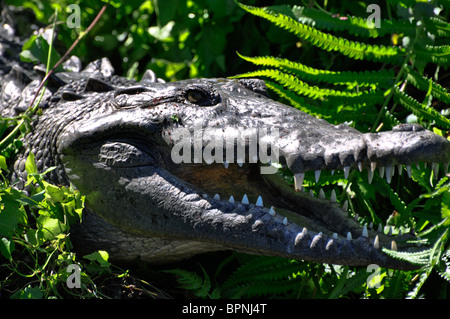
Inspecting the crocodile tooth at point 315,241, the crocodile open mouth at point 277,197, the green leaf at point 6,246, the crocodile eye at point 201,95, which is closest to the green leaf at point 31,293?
the green leaf at point 6,246

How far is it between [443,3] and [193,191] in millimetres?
2170

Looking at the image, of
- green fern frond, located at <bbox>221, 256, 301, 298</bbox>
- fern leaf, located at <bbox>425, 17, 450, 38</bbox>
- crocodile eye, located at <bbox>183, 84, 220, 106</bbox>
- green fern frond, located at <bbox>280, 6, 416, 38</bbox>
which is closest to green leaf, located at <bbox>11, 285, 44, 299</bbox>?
green fern frond, located at <bbox>221, 256, 301, 298</bbox>

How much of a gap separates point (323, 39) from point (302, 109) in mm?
451

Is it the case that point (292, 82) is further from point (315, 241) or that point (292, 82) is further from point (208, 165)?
point (315, 241)

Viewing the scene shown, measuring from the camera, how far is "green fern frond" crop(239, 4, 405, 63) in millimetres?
3836

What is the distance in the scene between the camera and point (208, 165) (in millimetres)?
3361

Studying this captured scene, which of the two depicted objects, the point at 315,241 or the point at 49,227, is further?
the point at 49,227

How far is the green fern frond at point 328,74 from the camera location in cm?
390

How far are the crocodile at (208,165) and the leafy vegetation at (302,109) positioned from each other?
0.46ft

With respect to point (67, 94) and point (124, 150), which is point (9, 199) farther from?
point (67, 94)

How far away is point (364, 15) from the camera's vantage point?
469 centimetres

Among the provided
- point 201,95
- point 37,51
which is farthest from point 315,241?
point 37,51

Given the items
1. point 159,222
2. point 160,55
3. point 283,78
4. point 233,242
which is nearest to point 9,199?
point 159,222

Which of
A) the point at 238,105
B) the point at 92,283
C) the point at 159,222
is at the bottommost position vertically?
the point at 92,283
